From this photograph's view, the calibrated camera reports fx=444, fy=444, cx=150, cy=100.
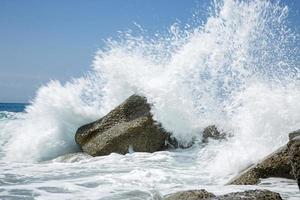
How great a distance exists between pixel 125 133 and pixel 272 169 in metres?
3.44

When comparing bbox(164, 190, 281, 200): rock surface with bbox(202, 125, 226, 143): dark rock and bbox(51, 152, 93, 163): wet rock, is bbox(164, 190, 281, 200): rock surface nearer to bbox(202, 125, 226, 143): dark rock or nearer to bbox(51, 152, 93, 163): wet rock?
bbox(51, 152, 93, 163): wet rock

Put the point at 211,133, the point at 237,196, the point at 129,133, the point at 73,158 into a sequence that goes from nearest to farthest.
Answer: the point at 237,196 → the point at 73,158 → the point at 129,133 → the point at 211,133

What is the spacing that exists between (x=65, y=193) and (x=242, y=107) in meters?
4.07

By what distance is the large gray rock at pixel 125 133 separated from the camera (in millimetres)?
8023

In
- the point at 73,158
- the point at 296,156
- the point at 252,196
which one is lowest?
the point at 252,196

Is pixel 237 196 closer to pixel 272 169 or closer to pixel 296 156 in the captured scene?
pixel 296 156

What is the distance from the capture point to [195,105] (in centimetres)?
948

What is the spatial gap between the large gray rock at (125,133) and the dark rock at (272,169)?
10.2 feet

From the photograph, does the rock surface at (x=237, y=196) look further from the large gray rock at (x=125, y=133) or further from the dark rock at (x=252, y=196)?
the large gray rock at (x=125, y=133)

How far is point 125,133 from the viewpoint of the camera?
26.5 ft

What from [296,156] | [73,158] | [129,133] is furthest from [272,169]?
[73,158]

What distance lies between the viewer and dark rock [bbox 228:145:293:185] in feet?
16.9

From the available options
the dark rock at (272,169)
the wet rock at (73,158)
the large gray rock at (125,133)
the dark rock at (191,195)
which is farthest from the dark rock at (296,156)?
the wet rock at (73,158)

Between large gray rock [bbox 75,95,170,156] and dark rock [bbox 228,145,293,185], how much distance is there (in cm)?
311
